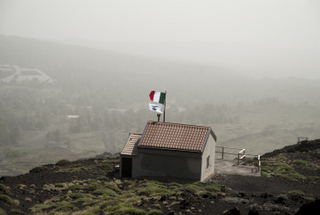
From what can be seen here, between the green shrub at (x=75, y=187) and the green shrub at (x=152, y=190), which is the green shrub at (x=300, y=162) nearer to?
the green shrub at (x=152, y=190)

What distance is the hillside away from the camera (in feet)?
68.2

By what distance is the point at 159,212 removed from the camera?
1970 cm

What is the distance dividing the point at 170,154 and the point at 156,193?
7292mm

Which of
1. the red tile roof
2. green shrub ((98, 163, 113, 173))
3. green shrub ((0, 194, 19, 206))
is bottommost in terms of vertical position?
Answer: green shrub ((98, 163, 113, 173))

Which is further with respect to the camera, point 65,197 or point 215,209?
point 65,197

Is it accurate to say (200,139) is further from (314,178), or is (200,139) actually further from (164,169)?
(314,178)

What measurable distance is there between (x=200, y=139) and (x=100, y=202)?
1222 cm

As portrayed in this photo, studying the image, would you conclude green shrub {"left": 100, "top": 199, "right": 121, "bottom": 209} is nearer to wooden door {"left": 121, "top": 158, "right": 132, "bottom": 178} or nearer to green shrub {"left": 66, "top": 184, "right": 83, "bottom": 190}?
green shrub {"left": 66, "top": 184, "right": 83, "bottom": 190}

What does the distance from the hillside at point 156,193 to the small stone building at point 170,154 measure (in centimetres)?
131

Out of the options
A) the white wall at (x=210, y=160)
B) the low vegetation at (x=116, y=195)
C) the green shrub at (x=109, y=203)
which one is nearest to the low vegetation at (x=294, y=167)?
the white wall at (x=210, y=160)

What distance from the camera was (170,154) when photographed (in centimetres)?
3195

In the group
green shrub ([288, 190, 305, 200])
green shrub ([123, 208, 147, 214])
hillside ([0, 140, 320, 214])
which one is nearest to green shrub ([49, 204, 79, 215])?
hillside ([0, 140, 320, 214])

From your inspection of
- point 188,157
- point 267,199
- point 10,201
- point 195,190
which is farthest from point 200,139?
point 10,201

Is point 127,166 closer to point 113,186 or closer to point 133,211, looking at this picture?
point 113,186
